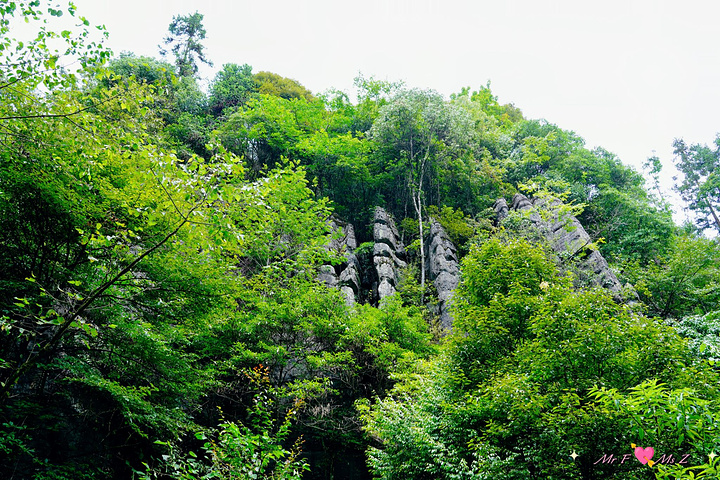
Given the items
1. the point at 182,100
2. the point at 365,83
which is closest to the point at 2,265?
the point at 182,100

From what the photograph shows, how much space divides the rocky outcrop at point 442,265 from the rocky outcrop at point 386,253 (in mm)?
1571

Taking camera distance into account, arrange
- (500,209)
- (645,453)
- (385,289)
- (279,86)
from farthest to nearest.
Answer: (279,86)
(500,209)
(385,289)
(645,453)

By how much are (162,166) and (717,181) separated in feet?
131

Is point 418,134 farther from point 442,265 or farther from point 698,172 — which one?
point 698,172

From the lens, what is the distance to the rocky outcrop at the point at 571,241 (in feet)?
52.5

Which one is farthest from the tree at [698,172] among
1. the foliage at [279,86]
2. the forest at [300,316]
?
the foliage at [279,86]

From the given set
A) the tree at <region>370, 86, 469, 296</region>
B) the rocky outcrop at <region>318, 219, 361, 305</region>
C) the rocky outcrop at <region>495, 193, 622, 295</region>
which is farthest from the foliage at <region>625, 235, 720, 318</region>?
the rocky outcrop at <region>318, 219, 361, 305</region>

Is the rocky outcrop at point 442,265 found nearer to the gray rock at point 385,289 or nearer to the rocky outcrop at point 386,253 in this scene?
the rocky outcrop at point 386,253

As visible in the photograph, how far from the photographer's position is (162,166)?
11.3 feet

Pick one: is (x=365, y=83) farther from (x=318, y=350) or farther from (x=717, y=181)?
(x=717, y=181)

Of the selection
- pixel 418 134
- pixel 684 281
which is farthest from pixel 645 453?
pixel 418 134

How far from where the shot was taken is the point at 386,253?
63.4 ft

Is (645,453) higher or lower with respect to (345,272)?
lower

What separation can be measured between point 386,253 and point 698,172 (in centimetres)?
3345
